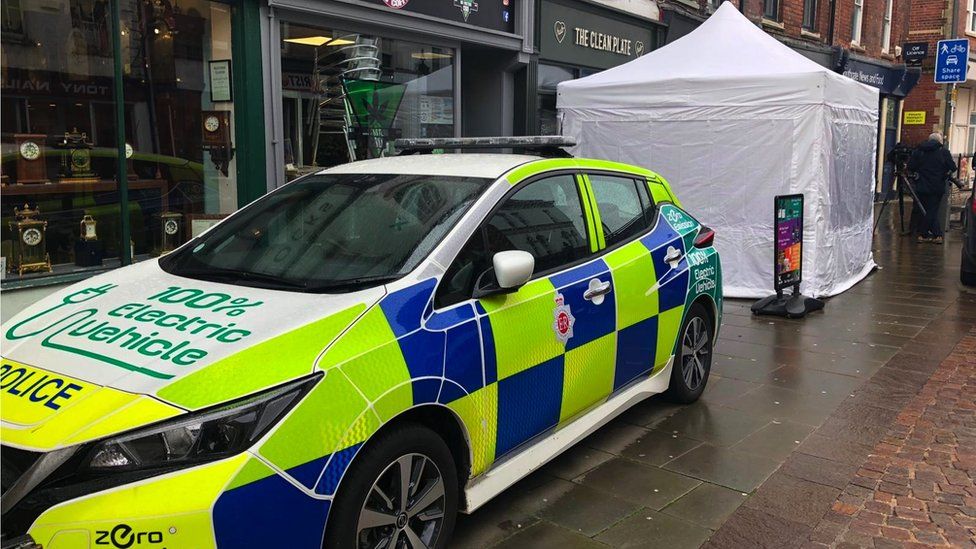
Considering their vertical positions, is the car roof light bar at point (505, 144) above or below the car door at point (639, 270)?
above

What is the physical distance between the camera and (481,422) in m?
3.27

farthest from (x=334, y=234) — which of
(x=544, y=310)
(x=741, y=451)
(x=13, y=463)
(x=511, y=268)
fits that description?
(x=741, y=451)

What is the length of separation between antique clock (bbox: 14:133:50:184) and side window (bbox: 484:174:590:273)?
4204mm

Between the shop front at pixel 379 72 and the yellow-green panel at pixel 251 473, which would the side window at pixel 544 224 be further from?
the shop front at pixel 379 72

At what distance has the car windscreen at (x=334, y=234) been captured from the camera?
3258 millimetres

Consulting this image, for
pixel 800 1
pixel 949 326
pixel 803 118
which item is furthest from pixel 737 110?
pixel 800 1

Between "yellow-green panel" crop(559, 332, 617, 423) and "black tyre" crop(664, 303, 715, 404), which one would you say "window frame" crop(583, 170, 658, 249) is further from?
"black tyre" crop(664, 303, 715, 404)

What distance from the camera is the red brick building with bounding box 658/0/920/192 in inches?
578

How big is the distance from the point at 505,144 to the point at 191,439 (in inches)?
101

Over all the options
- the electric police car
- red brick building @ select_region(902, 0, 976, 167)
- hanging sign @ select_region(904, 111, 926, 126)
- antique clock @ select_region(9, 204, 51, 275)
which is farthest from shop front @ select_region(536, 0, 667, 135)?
red brick building @ select_region(902, 0, 976, 167)

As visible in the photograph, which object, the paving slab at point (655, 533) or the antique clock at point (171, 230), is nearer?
the paving slab at point (655, 533)

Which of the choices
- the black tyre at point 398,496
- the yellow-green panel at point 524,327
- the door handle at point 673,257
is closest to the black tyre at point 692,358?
the door handle at point 673,257

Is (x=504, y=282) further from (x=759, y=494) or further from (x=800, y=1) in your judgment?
(x=800, y=1)

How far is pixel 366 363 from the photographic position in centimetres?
274
